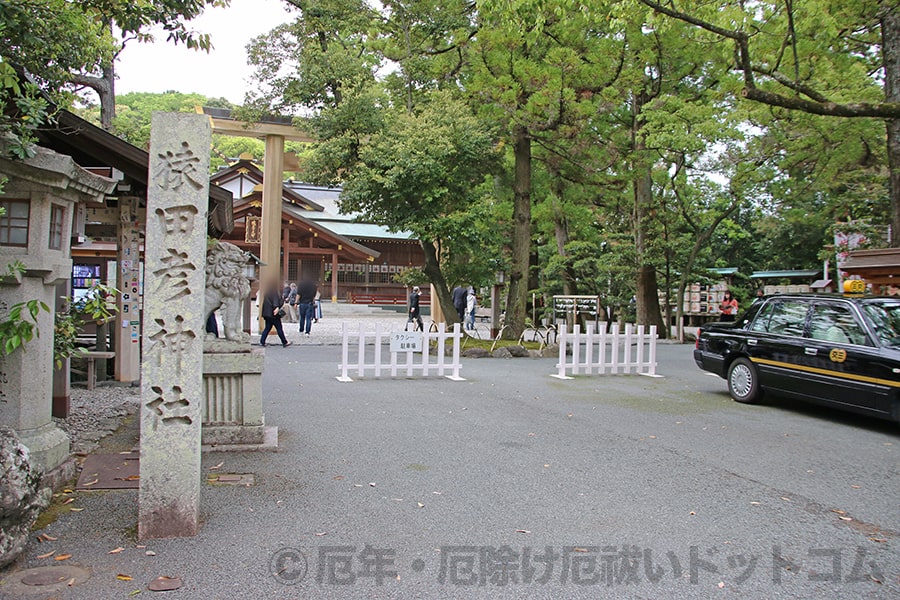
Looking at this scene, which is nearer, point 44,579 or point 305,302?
point 44,579

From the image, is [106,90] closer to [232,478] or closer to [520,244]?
[232,478]

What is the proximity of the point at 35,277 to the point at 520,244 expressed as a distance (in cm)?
1488

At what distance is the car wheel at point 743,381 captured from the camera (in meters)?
9.57

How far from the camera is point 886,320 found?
808 centimetres

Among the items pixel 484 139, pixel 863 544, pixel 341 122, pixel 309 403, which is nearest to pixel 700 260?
pixel 484 139

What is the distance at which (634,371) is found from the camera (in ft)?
44.6

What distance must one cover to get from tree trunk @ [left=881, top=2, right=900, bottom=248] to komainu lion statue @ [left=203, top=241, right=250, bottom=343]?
10.8 m

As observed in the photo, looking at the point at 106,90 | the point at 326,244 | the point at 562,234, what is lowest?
the point at 562,234

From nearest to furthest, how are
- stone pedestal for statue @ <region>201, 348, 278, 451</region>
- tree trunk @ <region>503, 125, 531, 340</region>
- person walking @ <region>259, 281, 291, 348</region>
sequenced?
stone pedestal for statue @ <region>201, 348, 278, 451</region> < person walking @ <region>259, 281, 291, 348</region> < tree trunk @ <region>503, 125, 531, 340</region>

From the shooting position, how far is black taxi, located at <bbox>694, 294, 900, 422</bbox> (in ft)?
25.1

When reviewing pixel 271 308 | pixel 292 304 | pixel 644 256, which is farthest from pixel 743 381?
pixel 292 304

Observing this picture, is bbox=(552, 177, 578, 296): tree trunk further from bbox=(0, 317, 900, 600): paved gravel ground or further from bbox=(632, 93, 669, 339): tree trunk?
bbox=(0, 317, 900, 600): paved gravel ground

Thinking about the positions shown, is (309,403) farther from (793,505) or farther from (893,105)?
(893,105)

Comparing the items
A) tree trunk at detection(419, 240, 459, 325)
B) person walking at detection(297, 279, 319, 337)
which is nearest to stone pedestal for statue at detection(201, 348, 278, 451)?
tree trunk at detection(419, 240, 459, 325)
